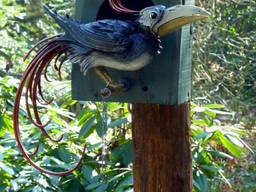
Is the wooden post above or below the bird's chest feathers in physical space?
below

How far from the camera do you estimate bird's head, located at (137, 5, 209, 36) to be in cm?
160

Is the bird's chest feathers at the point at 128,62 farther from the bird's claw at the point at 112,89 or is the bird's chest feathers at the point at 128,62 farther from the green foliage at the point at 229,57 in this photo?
the green foliage at the point at 229,57

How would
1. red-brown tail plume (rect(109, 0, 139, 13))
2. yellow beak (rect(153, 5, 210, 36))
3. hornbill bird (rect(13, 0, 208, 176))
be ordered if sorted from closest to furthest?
yellow beak (rect(153, 5, 210, 36)) < hornbill bird (rect(13, 0, 208, 176)) < red-brown tail plume (rect(109, 0, 139, 13))

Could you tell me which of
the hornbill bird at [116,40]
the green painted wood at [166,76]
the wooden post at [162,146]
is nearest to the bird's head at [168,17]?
the hornbill bird at [116,40]

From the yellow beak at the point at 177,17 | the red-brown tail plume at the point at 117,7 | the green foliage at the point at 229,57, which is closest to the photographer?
the yellow beak at the point at 177,17

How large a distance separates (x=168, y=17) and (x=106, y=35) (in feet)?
0.59

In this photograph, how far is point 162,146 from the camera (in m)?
1.93

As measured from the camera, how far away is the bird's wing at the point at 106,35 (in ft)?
5.71

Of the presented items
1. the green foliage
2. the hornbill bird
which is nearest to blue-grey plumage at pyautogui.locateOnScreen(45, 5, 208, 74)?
the hornbill bird

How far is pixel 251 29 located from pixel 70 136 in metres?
2.13

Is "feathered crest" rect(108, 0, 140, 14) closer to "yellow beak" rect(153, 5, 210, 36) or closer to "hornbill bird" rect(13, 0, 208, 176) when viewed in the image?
"hornbill bird" rect(13, 0, 208, 176)

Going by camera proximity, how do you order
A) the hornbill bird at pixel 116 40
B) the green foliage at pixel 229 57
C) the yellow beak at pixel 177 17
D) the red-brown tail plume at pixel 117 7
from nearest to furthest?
the yellow beak at pixel 177 17
the hornbill bird at pixel 116 40
the red-brown tail plume at pixel 117 7
the green foliage at pixel 229 57

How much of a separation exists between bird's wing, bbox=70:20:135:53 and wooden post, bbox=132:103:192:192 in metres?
0.26

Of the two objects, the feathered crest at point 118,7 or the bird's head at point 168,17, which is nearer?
the bird's head at point 168,17
